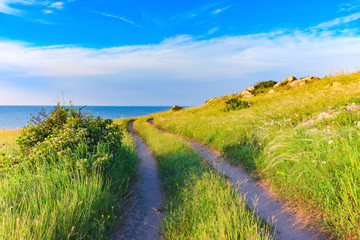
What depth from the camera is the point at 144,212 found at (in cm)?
537

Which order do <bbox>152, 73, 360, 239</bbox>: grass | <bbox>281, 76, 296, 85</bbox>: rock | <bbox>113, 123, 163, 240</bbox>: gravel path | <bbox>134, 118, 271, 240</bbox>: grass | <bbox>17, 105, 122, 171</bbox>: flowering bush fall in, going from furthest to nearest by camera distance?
<bbox>281, 76, 296, 85</bbox>: rock → <bbox>17, 105, 122, 171</bbox>: flowering bush → <bbox>113, 123, 163, 240</bbox>: gravel path → <bbox>152, 73, 360, 239</bbox>: grass → <bbox>134, 118, 271, 240</bbox>: grass

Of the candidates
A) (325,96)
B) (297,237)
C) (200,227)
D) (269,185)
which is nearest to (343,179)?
(297,237)

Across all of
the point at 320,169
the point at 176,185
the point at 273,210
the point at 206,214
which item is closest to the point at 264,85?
the point at 176,185

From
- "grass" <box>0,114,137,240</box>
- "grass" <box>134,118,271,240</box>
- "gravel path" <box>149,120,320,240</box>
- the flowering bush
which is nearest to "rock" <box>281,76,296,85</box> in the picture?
"gravel path" <box>149,120,320,240</box>

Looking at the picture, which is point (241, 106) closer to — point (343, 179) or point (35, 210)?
point (343, 179)

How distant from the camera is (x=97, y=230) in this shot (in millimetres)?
4094

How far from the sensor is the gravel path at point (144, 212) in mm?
4453

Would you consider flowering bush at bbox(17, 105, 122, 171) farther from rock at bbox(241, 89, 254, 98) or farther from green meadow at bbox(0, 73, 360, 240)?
rock at bbox(241, 89, 254, 98)

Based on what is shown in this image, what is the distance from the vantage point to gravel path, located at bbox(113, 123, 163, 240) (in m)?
4.45

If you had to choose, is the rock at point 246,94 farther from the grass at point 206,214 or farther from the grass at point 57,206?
the grass at point 57,206

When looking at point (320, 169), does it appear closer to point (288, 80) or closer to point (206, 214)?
point (206, 214)

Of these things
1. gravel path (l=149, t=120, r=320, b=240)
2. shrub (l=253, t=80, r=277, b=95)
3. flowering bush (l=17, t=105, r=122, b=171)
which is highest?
shrub (l=253, t=80, r=277, b=95)

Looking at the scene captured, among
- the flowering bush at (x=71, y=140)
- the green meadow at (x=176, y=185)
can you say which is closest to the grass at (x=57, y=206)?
the green meadow at (x=176, y=185)

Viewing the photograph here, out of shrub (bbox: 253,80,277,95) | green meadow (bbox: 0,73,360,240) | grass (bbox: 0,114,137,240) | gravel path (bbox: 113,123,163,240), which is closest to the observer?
grass (bbox: 0,114,137,240)
